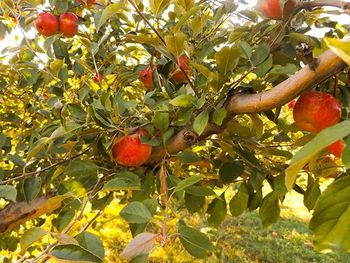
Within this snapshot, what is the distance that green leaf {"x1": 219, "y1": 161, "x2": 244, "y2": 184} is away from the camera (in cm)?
107

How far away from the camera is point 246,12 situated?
43.0 inches

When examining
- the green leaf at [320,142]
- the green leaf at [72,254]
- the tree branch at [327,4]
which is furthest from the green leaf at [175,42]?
the green leaf at [320,142]

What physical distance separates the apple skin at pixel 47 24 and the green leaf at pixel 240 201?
884 mm

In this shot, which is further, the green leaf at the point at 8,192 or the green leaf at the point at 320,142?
the green leaf at the point at 8,192

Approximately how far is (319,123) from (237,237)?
13.6 ft

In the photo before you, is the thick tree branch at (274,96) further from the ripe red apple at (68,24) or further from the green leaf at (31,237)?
the ripe red apple at (68,24)

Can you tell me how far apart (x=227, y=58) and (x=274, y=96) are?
0.57ft

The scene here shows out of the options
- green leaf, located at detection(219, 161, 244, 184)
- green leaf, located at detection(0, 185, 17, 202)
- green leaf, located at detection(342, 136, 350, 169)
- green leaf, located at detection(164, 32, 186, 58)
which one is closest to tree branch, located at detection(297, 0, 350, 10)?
green leaf, located at detection(164, 32, 186, 58)

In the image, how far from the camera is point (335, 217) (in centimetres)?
36

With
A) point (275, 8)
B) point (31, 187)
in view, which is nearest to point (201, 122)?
point (275, 8)

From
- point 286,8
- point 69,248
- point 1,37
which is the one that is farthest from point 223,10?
point 1,37

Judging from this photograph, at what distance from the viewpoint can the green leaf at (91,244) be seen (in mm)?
642

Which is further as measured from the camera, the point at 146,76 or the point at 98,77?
the point at 146,76

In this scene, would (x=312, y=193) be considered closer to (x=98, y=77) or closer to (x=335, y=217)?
(x=98, y=77)
